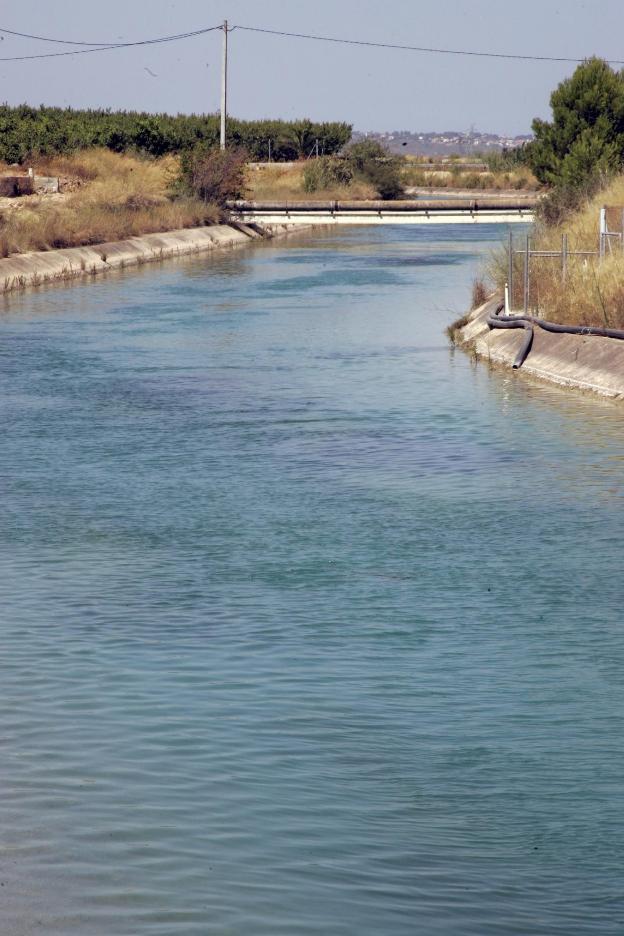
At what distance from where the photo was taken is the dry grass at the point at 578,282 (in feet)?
85.6

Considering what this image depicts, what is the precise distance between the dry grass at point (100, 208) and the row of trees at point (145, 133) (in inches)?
87.6

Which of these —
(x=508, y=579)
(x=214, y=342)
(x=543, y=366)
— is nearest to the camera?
(x=508, y=579)

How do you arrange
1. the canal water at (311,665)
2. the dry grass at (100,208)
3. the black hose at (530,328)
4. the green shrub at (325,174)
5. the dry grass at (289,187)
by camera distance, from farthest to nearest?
the green shrub at (325,174), the dry grass at (289,187), the dry grass at (100,208), the black hose at (530,328), the canal water at (311,665)

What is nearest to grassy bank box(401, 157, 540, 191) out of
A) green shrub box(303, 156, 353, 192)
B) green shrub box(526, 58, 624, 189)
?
green shrub box(303, 156, 353, 192)

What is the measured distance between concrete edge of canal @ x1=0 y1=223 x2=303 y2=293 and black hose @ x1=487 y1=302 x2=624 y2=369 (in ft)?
60.8

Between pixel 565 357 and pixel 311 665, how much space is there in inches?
629

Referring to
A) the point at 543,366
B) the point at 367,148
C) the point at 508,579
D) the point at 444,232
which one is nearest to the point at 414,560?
the point at 508,579

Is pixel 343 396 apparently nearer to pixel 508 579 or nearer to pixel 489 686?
pixel 508 579

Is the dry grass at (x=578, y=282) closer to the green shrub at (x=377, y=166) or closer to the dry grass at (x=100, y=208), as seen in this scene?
the dry grass at (x=100, y=208)

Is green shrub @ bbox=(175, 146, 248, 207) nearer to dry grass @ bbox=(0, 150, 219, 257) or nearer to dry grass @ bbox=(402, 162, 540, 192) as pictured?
dry grass @ bbox=(0, 150, 219, 257)

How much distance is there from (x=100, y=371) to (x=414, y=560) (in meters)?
14.5

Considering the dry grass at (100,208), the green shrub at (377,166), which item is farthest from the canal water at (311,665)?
the green shrub at (377,166)

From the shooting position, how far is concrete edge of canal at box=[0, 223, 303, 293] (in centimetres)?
4491

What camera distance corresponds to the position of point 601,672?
9.77 meters
